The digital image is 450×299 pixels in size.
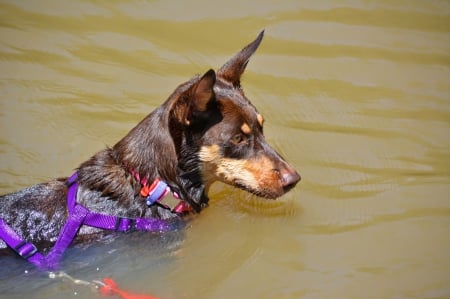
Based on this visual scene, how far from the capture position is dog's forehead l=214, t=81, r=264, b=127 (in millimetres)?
5660

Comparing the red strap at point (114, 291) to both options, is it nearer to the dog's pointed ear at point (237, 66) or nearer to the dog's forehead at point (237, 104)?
the dog's forehead at point (237, 104)

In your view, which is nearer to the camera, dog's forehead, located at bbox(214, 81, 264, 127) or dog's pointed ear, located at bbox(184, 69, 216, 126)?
dog's pointed ear, located at bbox(184, 69, 216, 126)

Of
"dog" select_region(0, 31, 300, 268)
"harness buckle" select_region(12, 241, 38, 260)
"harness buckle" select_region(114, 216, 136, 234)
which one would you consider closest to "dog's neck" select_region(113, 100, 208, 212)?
"dog" select_region(0, 31, 300, 268)

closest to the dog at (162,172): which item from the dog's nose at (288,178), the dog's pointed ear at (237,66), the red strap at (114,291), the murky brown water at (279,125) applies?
the dog's nose at (288,178)

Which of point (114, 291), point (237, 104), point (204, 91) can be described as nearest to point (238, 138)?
point (237, 104)

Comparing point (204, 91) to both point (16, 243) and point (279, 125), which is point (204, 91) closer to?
point (16, 243)

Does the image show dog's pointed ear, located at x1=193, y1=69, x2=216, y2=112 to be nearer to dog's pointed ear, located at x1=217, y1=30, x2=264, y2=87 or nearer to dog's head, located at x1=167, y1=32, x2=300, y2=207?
dog's head, located at x1=167, y1=32, x2=300, y2=207

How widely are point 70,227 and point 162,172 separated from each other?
1035 millimetres

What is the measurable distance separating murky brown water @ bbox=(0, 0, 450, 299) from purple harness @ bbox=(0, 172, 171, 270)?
25cm

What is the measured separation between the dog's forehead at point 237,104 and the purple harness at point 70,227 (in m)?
1.04

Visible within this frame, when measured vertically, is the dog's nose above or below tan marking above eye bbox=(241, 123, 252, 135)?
below

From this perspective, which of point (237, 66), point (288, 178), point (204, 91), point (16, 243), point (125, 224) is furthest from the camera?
point (237, 66)

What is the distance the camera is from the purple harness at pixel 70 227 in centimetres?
532

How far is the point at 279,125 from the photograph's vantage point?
788cm
